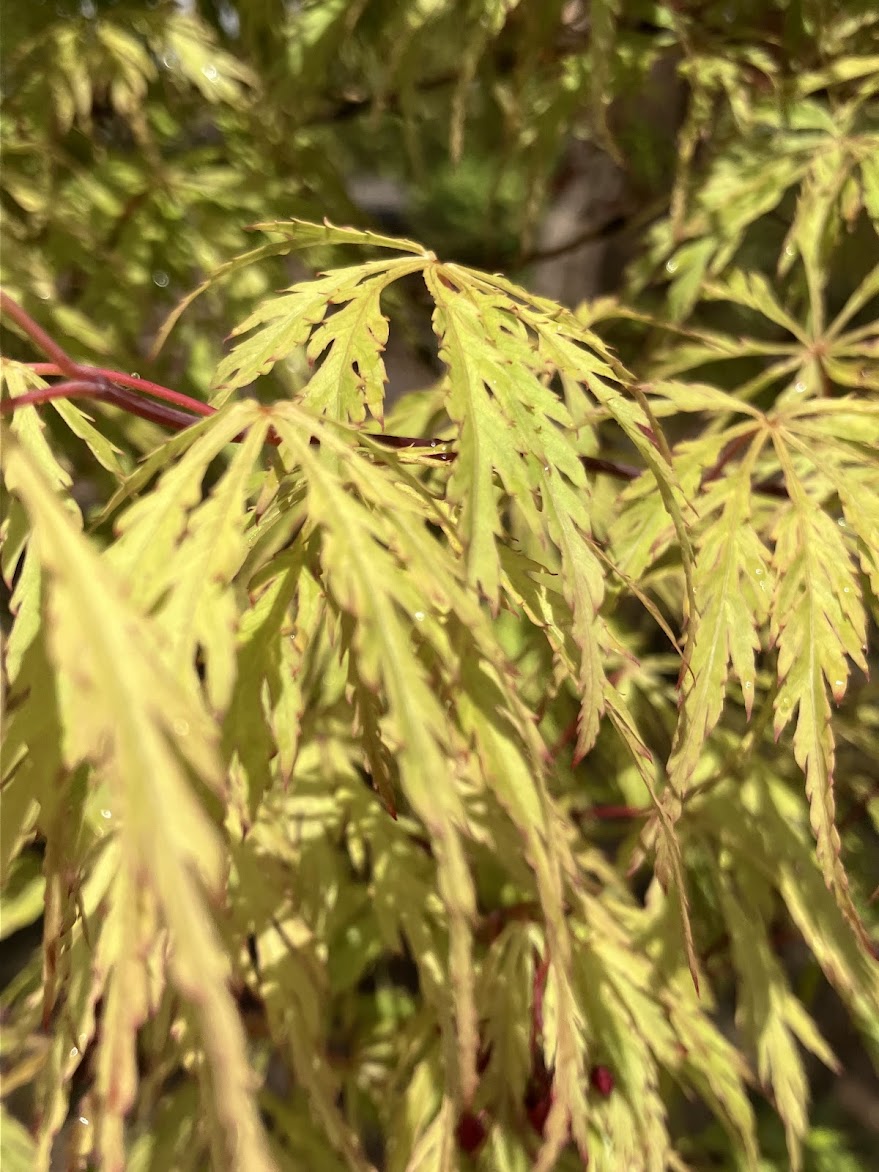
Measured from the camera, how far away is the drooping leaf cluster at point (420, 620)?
0.37 m

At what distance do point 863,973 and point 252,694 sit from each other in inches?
22.9

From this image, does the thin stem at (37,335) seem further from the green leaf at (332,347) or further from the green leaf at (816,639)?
the green leaf at (816,639)

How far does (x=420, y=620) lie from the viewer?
40cm

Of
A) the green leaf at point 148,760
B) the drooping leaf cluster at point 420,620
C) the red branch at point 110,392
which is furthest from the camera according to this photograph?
the red branch at point 110,392

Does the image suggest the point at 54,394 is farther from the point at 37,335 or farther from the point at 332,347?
the point at 332,347

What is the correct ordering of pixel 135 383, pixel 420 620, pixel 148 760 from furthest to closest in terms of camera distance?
pixel 135 383, pixel 420 620, pixel 148 760

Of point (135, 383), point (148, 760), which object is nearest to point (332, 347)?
point (135, 383)

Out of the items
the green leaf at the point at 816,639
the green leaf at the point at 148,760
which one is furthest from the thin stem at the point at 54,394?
the green leaf at the point at 816,639

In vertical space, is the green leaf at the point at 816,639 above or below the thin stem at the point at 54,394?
below

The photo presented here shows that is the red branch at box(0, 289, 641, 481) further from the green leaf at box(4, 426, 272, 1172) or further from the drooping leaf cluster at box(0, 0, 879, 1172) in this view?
the green leaf at box(4, 426, 272, 1172)

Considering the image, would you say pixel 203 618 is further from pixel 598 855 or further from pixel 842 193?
pixel 842 193

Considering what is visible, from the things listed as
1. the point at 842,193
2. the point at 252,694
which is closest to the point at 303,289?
the point at 252,694

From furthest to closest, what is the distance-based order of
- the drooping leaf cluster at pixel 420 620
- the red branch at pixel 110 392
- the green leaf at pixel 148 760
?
the red branch at pixel 110 392, the drooping leaf cluster at pixel 420 620, the green leaf at pixel 148 760

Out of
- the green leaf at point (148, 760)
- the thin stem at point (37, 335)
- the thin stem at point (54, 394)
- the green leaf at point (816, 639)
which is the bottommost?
the green leaf at point (816, 639)
